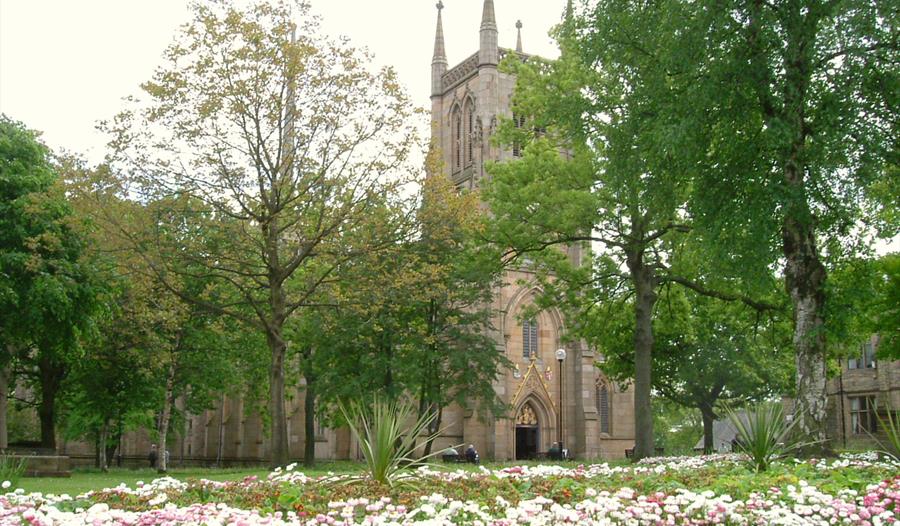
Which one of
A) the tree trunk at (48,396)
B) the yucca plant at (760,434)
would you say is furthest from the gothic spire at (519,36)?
the yucca plant at (760,434)

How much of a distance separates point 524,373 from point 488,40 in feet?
69.0

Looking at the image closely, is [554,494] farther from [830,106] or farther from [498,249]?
[498,249]

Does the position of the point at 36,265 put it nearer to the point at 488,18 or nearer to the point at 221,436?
the point at 221,436

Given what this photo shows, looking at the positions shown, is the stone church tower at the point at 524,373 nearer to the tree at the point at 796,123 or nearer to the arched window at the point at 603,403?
the arched window at the point at 603,403

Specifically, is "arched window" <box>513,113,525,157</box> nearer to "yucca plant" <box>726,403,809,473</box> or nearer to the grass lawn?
the grass lawn

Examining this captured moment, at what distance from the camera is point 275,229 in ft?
77.8

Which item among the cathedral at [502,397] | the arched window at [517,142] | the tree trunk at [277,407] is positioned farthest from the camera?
the cathedral at [502,397]

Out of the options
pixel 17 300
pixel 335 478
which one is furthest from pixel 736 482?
pixel 17 300

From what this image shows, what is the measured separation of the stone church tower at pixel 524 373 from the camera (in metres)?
54.5

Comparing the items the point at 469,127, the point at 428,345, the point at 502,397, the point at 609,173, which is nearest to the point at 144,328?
the point at 428,345

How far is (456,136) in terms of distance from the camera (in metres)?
63.2

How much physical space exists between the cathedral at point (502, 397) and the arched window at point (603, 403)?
6cm

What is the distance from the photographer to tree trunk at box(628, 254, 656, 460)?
26.8 metres

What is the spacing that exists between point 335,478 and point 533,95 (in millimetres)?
19317
